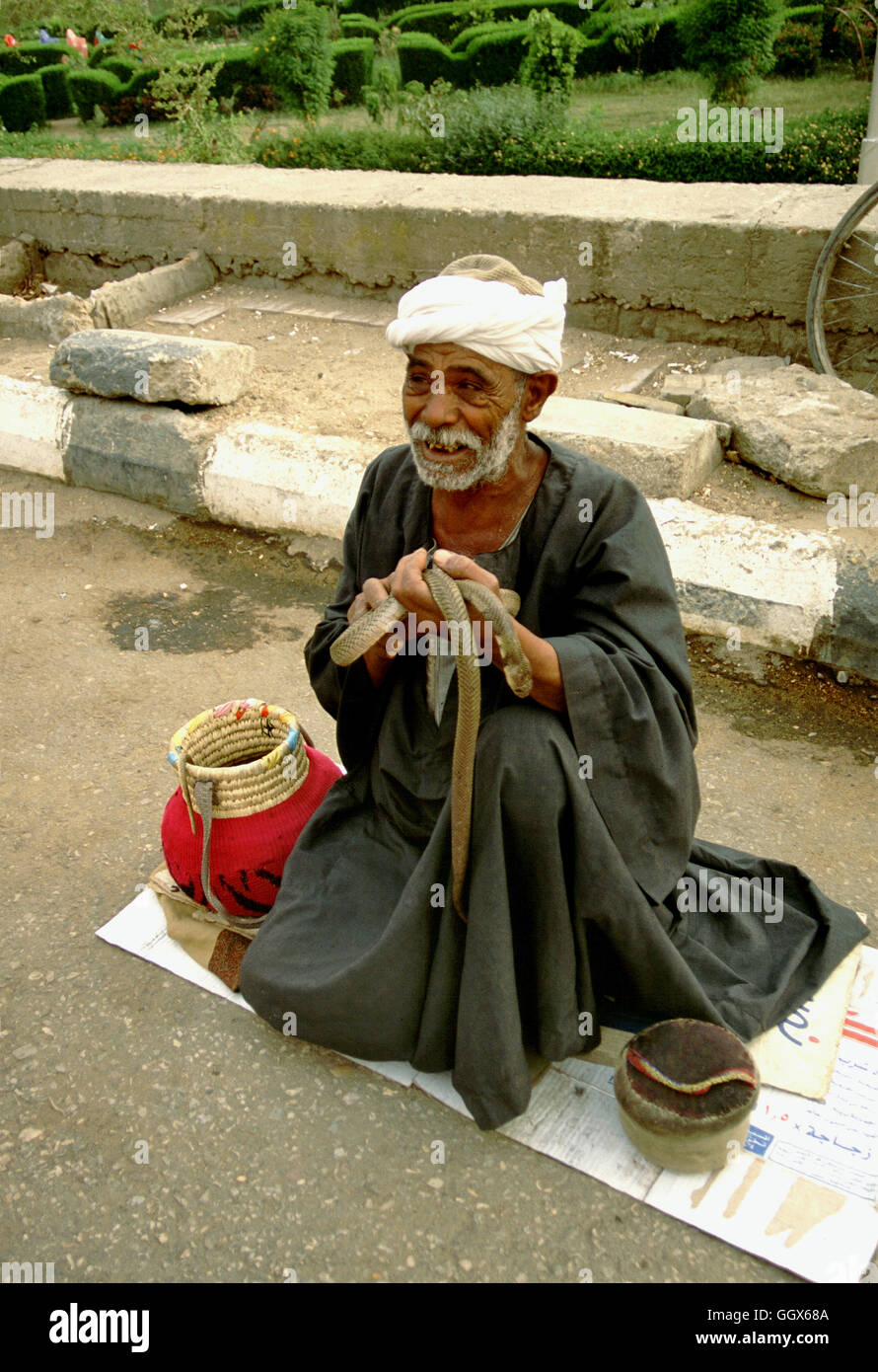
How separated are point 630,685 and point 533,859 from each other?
40 centimetres

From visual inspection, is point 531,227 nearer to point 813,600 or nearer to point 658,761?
point 813,600

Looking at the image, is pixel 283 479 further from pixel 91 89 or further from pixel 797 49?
pixel 91 89

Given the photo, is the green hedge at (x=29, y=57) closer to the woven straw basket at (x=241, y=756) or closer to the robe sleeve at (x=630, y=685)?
the woven straw basket at (x=241, y=756)

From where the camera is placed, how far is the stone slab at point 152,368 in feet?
16.4

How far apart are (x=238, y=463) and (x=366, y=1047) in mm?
3175

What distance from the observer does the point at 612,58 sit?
17.7 metres

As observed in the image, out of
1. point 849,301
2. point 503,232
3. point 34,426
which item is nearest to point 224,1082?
point 34,426

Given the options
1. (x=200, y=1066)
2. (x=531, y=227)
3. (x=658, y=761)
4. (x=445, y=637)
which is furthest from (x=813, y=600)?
(x=531, y=227)

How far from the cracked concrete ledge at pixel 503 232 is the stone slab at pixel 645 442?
124 centimetres

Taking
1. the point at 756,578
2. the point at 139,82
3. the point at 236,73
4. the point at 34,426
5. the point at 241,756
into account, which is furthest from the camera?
the point at 139,82

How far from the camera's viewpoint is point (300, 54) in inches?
428

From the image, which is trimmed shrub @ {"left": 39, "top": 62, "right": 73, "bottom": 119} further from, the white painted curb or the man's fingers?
the man's fingers

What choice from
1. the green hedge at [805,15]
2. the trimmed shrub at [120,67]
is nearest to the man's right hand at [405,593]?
the green hedge at [805,15]

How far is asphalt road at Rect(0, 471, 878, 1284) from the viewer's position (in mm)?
2014
